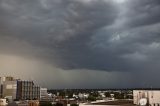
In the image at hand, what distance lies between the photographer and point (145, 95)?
10825cm

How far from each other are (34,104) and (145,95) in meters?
105

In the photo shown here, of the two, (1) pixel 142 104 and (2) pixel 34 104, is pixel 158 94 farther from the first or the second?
(2) pixel 34 104

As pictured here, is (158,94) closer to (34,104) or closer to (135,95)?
(135,95)

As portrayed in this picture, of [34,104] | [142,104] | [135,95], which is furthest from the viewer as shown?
[34,104]

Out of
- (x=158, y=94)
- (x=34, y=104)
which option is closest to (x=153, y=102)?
(x=158, y=94)

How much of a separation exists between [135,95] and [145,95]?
7084 millimetres

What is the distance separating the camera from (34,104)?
199 meters

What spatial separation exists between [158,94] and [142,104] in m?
6.51

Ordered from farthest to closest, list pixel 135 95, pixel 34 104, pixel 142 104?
1. pixel 34 104
2. pixel 135 95
3. pixel 142 104

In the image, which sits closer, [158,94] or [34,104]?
[158,94]

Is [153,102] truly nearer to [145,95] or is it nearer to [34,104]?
[145,95]

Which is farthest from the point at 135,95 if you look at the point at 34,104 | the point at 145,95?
the point at 34,104

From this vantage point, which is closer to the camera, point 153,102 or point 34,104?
point 153,102

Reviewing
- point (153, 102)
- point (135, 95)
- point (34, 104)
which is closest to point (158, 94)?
point (153, 102)
